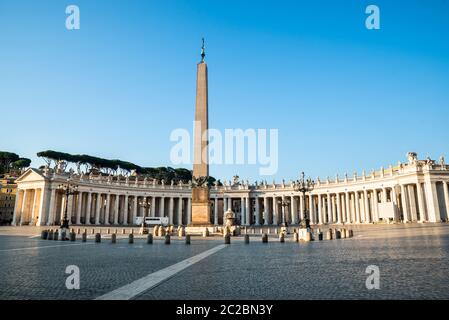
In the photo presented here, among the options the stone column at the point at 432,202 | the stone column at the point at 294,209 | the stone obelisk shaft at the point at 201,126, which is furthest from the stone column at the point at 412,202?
the stone obelisk shaft at the point at 201,126

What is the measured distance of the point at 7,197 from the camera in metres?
82.0

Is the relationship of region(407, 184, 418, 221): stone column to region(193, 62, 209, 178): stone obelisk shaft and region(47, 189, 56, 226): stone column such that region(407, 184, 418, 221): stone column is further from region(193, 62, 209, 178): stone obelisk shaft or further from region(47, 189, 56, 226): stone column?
region(47, 189, 56, 226): stone column

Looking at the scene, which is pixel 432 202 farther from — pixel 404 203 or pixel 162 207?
pixel 162 207

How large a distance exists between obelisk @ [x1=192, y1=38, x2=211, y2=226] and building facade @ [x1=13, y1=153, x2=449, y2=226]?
2137 cm

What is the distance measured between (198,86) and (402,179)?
46668 mm

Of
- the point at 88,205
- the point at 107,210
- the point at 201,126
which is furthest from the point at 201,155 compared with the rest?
the point at 107,210

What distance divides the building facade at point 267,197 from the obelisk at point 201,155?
2137 centimetres

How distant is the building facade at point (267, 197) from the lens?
184 ft
